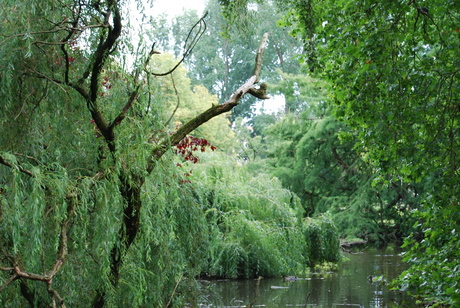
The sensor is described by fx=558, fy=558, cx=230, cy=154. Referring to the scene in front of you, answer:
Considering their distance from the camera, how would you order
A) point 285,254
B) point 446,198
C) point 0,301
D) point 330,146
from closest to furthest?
point 0,301
point 446,198
point 285,254
point 330,146

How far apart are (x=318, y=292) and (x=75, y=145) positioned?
5.44 metres

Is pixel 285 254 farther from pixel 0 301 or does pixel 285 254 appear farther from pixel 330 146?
pixel 330 146

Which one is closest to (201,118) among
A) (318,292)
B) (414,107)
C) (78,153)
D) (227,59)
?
(78,153)

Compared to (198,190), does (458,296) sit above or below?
below

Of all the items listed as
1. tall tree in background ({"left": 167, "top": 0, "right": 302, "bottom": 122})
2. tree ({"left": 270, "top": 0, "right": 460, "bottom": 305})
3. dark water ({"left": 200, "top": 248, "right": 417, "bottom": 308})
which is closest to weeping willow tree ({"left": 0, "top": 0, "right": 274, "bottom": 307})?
→ tree ({"left": 270, "top": 0, "right": 460, "bottom": 305})

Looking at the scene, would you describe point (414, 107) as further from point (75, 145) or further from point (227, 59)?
point (227, 59)

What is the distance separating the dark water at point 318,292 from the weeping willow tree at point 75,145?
2.84 metres

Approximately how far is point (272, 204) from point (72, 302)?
673cm

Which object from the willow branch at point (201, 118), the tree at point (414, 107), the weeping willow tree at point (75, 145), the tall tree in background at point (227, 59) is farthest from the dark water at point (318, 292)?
the tall tree in background at point (227, 59)

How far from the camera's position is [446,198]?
555cm

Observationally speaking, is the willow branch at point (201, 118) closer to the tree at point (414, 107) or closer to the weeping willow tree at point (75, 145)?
the weeping willow tree at point (75, 145)

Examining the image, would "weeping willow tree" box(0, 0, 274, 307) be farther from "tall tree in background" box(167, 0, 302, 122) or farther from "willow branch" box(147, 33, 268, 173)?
"tall tree in background" box(167, 0, 302, 122)

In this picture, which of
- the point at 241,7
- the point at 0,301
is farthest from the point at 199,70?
the point at 0,301

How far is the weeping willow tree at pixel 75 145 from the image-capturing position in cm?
400
